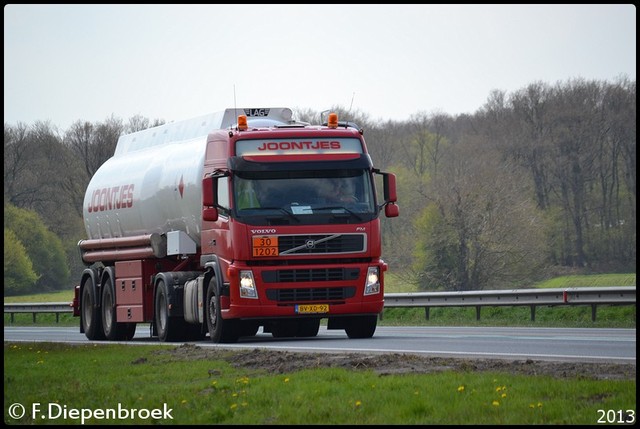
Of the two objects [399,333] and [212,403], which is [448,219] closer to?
[399,333]

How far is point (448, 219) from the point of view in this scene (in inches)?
2333

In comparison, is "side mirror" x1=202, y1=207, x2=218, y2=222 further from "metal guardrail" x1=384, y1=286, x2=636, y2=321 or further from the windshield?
"metal guardrail" x1=384, y1=286, x2=636, y2=321

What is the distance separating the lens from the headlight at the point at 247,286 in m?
21.8

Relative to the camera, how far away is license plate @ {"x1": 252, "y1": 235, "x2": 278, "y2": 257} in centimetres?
2161

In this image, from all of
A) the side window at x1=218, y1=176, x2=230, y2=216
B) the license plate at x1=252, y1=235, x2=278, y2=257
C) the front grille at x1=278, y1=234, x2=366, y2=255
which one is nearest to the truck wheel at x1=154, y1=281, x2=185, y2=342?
the side window at x1=218, y1=176, x2=230, y2=216

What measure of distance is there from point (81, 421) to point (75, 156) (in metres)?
71.3

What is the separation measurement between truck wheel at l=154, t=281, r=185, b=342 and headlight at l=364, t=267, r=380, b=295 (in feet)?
13.7

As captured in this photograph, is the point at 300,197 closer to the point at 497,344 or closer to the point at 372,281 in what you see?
the point at 372,281

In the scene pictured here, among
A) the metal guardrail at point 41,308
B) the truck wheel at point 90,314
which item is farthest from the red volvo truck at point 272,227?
the metal guardrail at point 41,308

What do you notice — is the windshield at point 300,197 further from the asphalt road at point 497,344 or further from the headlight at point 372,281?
the asphalt road at point 497,344

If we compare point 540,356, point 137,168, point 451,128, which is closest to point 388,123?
point 451,128

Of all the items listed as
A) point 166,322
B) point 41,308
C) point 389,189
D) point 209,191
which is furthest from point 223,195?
point 41,308

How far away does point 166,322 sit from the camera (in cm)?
2494

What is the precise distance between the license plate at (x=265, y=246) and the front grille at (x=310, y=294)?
63 centimetres
